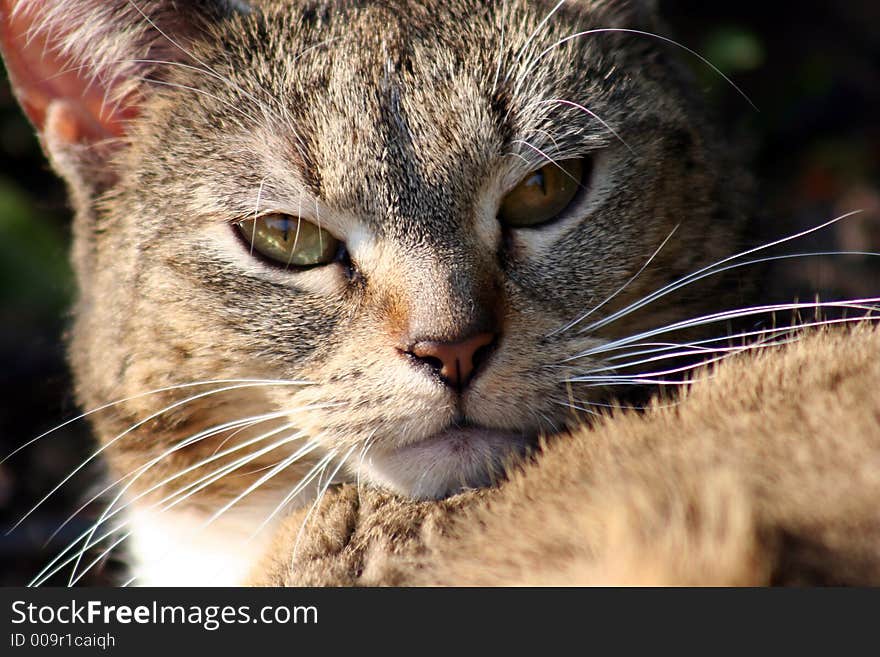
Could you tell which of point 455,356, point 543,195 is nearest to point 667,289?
point 543,195

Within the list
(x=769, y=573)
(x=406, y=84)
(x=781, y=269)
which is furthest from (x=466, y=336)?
(x=781, y=269)

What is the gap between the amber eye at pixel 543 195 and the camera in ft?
6.98

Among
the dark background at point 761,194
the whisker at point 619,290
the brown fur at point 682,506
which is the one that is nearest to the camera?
the brown fur at point 682,506

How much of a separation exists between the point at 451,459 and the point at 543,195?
0.61 metres

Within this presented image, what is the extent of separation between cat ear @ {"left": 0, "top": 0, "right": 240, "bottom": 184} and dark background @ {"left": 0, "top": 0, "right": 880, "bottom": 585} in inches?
21.8

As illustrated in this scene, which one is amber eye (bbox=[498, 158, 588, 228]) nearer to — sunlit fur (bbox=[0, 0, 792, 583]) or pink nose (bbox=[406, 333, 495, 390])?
sunlit fur (bbox=[0, 0, 792, 583])

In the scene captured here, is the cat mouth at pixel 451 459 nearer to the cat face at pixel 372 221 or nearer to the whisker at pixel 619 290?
the cat face at pixel 372 221

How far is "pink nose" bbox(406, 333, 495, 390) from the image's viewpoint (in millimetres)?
1888

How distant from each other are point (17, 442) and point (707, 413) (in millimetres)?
2509

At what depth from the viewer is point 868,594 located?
1464 mm

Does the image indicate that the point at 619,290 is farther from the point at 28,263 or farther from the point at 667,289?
the point at 28,263

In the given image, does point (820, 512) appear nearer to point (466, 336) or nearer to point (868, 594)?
point (868, 594)

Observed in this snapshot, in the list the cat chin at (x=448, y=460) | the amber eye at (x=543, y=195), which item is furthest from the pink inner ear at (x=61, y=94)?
the cat chin at (x=448, y=460)

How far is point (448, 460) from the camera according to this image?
6.46ft
